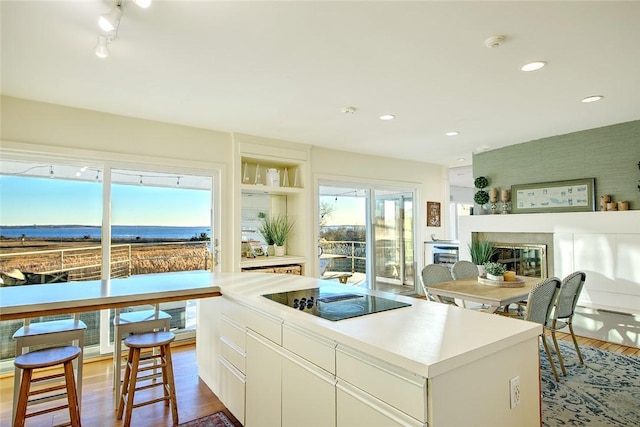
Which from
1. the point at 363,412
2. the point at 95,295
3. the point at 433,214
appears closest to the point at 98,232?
the point at 95,295

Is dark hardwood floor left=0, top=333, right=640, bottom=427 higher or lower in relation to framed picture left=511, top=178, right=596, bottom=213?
lower

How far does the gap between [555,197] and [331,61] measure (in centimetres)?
379

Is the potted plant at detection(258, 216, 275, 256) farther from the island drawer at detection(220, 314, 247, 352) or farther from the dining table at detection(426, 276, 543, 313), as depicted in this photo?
the island drawer at detection(220, 314, 247, 352)

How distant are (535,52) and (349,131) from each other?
2.23 metres

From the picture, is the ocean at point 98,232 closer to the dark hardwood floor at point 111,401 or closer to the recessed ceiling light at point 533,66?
the dark hardwood floor at point 111,401

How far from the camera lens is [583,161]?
14.2ft

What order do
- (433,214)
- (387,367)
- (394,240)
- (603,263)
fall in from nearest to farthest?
(387,367) < (603,263) < (394,240) < (433,214)

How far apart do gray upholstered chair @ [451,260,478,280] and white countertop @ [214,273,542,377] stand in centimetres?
239

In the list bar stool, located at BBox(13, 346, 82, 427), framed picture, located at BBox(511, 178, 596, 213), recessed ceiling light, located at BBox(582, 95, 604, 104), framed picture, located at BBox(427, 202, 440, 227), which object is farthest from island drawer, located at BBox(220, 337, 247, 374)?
framed picture, located at BBox(427, 202, 440, 227)

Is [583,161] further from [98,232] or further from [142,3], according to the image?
[98,232]

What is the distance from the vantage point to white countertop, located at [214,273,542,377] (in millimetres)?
1110

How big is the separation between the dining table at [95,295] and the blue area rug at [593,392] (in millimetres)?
2542

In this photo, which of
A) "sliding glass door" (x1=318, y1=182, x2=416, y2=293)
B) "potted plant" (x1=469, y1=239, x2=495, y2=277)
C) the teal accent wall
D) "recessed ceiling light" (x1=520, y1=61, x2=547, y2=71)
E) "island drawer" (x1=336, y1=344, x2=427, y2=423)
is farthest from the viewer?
"sliding glass door" (x1=318, y1=182, x2=416, y2=293)

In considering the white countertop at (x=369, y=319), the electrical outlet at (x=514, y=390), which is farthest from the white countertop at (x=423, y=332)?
the electrical outlet at (x=514, y=390)
